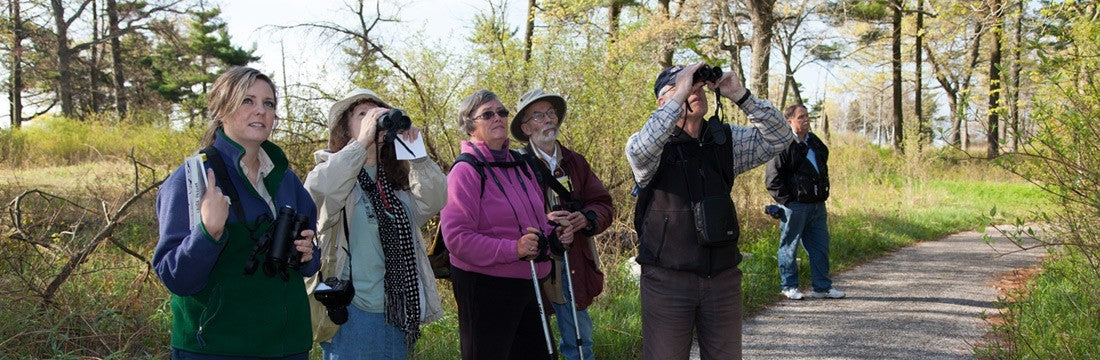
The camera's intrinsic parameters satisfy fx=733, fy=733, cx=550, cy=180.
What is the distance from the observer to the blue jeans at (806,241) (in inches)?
271

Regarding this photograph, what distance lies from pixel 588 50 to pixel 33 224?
544 centimetres

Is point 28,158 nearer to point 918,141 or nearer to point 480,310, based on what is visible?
point 480,310

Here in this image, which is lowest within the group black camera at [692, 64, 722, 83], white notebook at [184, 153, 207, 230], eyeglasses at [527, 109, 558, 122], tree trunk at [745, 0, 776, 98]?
white notebook at [184, 153, 207, 230]

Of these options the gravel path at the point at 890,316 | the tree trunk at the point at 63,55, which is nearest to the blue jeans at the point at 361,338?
the gravel path at the point at 890,316

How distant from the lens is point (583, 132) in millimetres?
7961

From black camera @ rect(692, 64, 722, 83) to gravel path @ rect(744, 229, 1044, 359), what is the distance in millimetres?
2553

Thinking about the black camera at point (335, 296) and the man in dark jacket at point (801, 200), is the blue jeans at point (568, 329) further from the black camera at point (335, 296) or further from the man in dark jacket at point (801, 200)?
the man in dark jacket at point (801, 200)

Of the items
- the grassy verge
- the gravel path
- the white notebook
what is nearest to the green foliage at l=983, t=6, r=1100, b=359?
the grassy verge

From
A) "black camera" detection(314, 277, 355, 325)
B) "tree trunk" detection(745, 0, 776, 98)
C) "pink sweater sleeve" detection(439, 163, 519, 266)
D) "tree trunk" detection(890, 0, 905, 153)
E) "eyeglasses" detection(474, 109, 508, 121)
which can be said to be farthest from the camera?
"tree trunk" detection(890, 0, 905, 153)

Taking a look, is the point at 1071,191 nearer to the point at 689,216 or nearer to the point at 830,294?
the point at 830,294

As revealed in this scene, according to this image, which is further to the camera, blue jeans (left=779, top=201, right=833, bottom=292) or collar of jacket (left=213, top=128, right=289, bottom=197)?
blue jeans (left=779, top=201, right=833, bottom=292)

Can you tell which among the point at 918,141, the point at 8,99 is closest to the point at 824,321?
the point at 918,141

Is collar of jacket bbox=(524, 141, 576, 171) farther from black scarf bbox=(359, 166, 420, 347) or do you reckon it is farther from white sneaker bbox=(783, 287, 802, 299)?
white sneaker bbox=(783, 287, 802, 299)

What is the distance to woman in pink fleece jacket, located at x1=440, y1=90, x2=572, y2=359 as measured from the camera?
11.4 ft
